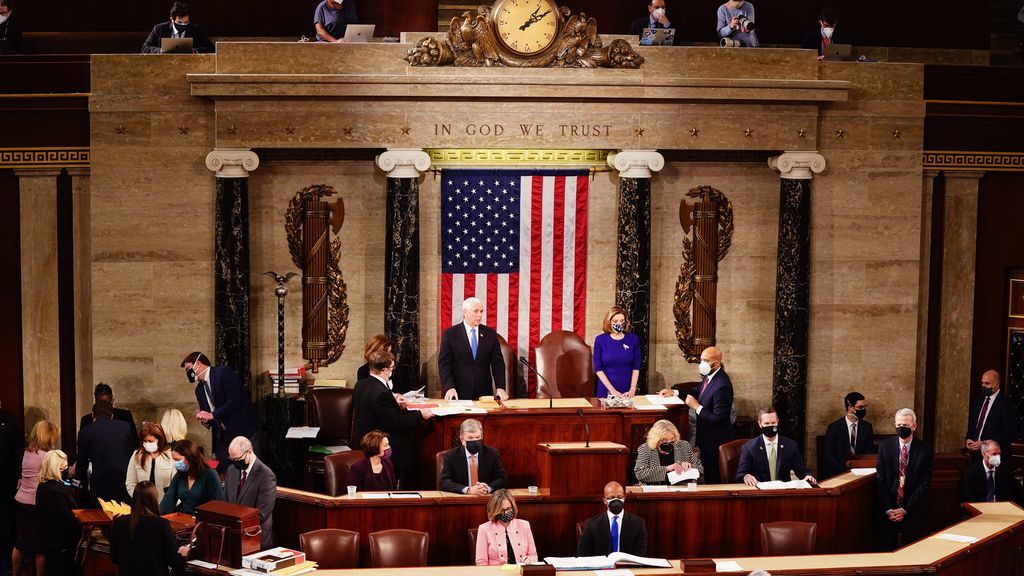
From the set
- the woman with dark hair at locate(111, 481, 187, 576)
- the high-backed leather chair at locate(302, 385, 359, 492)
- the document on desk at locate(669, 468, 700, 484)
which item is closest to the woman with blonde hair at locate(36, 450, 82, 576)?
the woman with dark hair at locate(111, 481, 187, 576)

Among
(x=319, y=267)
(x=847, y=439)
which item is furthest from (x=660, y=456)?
(x=319, y=267)

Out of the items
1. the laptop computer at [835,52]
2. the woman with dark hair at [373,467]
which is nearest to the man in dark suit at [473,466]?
the woman with dark hair at [373,467]

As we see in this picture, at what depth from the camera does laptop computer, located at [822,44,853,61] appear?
1389 centimetres

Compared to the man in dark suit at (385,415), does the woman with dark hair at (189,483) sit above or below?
below

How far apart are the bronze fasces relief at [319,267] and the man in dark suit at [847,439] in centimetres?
545

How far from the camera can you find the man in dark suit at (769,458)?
11.4 meters

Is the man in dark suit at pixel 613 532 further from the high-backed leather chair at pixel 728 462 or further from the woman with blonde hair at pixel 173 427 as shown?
the woman with blonde hair at pixel 173 427

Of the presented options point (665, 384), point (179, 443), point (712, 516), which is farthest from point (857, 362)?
point (179, 443)

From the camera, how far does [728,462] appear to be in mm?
11680

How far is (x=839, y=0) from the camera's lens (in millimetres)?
15836

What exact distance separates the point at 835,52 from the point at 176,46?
7318mm

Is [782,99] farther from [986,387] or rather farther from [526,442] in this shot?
[526,442]

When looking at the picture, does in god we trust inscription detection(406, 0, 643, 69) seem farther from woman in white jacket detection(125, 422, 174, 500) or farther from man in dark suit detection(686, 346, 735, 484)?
woman in white jacket detection(125, 422, 174, 500)

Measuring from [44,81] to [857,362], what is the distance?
9.65 meters
